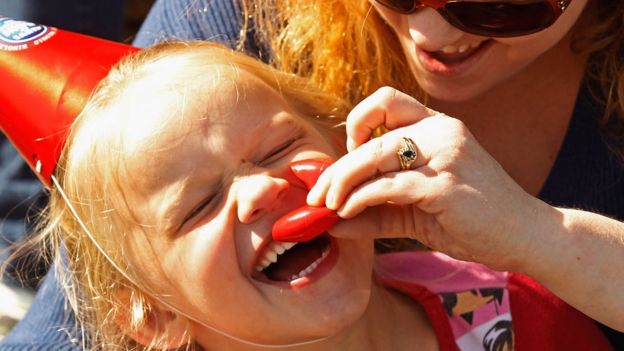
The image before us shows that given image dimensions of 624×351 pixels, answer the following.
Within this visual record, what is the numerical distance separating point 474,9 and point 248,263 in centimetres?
58

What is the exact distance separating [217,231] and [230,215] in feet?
0.11

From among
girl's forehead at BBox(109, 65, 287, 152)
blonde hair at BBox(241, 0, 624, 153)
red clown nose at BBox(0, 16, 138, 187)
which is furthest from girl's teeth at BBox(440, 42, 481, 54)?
red clown nose at BBox(0, 16, 138, 187)

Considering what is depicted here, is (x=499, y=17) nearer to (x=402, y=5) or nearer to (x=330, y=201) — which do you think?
(x=402, y=5)

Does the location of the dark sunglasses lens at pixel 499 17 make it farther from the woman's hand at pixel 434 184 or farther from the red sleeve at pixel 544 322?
the red sleeve at pixel 544 322

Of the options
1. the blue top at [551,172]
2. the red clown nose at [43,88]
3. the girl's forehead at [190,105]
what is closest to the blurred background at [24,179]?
the blue top at [551,172]

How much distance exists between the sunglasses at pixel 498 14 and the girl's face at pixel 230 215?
320mm

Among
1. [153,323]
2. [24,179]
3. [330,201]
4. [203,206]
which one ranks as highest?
[330,201]

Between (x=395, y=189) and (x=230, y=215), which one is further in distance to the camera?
(x=230, y=215)

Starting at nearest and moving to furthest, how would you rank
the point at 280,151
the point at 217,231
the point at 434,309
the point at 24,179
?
the point at 217,231
the point at 280,151
the point at 434,309
the point at 24,179

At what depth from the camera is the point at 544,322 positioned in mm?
2111

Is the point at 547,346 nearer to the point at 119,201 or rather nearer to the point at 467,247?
the point at 467,247

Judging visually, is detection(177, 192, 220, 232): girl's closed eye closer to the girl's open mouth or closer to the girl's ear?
the girl's open mouth

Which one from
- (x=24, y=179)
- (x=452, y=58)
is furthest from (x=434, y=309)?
(x=24, y=179)

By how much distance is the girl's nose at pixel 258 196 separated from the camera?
5.38 ft
